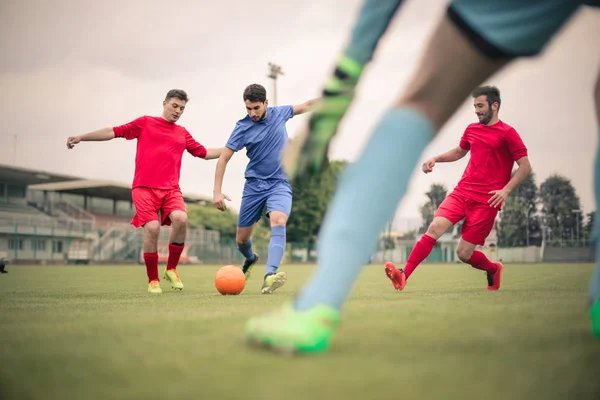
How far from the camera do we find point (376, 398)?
1.38 meters

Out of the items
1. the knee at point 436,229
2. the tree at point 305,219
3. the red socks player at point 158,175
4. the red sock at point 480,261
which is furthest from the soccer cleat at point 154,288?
the tree at point 305,219

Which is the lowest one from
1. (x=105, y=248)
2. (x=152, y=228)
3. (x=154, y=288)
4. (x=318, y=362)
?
(x=105, y=248)

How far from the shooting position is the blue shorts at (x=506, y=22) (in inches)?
74.8

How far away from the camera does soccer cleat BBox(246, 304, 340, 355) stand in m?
1.79

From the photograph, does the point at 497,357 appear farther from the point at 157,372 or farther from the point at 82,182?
the point at 82,182

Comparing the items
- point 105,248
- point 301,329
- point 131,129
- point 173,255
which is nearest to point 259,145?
point 131,129

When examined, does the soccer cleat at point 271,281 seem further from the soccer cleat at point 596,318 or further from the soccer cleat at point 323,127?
the soccer cleat at point 323,127

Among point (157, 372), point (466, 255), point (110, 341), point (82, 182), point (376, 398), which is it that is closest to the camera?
point (376, 398)

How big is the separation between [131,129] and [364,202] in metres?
5.70

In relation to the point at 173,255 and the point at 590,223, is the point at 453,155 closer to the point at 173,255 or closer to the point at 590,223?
the point at 173,255

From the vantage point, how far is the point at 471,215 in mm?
6906

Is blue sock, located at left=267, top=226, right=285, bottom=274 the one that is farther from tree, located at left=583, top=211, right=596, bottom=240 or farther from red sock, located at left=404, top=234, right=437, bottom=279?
tree, located at left=583, top=211, right=596, bottom=240

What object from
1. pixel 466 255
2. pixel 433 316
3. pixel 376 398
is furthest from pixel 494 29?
pixel 466 255

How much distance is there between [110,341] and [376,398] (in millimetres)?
1355
